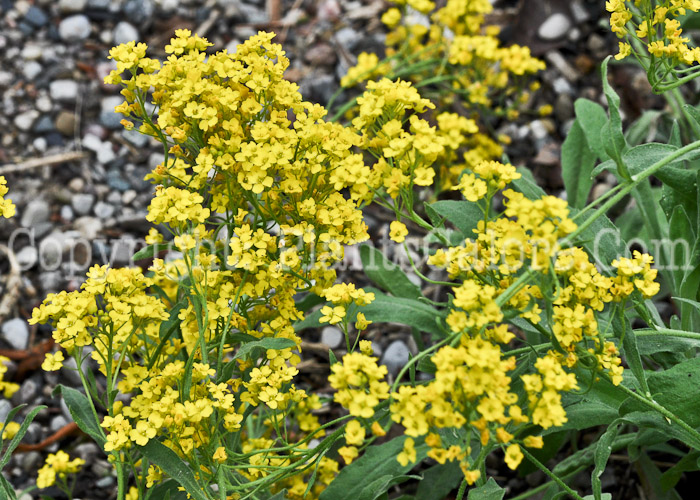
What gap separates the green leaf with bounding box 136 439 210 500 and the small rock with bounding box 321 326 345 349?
147 cm

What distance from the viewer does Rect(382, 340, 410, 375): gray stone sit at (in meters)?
3.36

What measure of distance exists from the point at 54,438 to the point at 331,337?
1.22 meters

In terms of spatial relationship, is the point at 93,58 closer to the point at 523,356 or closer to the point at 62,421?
the point at 62,421

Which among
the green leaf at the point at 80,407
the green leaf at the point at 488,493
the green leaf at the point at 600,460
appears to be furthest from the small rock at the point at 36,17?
the green leaf at the point at 600,460

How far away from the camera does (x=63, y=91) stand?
4242mm

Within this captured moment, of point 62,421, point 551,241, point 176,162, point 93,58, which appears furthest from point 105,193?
point 551,241

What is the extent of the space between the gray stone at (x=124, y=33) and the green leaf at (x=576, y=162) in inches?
101

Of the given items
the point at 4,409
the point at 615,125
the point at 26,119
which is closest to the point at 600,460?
the point at 615,125

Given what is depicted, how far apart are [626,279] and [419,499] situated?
1168 mm

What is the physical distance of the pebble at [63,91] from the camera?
423 centimetres

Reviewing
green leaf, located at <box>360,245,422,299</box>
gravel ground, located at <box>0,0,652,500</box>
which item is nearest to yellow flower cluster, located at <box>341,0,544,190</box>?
gravel ground, located at <box>0,0,652,500</box>

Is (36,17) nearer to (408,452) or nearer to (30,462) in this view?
(30,462)

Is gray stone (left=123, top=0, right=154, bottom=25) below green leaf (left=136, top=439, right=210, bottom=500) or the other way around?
the other way around

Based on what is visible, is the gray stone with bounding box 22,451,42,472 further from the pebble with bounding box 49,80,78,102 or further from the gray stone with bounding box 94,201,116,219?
the pebble with bounding box 49,80,78,102
